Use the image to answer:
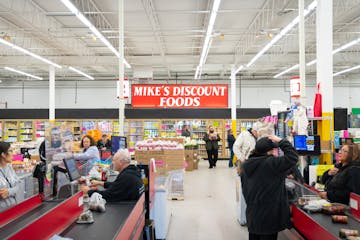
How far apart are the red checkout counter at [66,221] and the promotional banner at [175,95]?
546cm

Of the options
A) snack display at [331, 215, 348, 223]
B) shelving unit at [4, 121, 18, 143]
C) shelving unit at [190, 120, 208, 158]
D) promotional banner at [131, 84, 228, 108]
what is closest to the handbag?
promotional banner at [131, 84, 228, 108]

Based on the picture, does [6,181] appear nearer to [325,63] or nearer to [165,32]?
[325,63]

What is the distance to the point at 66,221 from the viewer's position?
9.43ft

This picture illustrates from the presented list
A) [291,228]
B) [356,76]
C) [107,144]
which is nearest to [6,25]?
[107,144]

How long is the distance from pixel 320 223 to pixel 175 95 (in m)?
6.35

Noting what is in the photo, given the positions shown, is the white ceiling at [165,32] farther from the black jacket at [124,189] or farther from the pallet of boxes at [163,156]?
the black jacket at [124,189]

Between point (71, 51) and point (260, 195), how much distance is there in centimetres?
1389

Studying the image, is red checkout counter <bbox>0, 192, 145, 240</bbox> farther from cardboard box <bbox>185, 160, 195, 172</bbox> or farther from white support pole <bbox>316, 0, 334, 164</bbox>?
cardboard box <bbox>185, 160, 195, 172</bbox>

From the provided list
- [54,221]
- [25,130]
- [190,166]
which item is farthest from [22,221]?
[25,130]

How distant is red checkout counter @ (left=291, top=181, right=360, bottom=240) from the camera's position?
2.78 meters

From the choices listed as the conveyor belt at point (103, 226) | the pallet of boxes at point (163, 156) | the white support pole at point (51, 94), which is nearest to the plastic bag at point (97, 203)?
the conveyor belt at point (103, 226)

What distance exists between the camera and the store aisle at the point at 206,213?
5566 mm

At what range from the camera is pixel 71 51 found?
15.5 m

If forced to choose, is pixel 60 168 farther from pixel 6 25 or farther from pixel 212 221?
pixel 6 25
